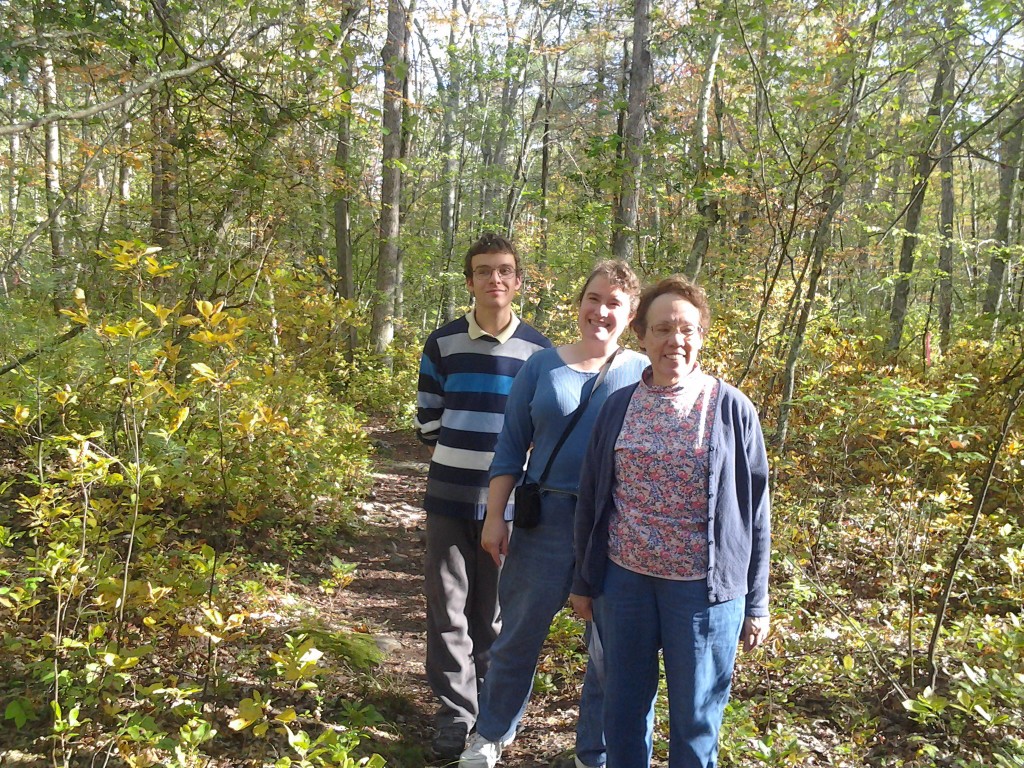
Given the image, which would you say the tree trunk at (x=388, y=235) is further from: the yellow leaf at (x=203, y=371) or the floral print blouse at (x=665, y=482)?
the floral print blouse at (x=665, y=482)

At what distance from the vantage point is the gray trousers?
3.12 m

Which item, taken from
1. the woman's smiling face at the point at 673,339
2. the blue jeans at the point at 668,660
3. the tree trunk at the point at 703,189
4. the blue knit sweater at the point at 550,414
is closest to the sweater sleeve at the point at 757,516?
the blue jeans at the point at 668,660

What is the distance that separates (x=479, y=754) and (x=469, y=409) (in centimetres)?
145

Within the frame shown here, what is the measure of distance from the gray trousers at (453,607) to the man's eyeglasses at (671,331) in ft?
4.23

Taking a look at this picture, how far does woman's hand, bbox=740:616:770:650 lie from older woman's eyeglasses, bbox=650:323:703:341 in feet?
3.30

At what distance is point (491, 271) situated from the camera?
3.12 m

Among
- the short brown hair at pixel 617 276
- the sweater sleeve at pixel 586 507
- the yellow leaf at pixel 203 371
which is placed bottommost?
the sweater sleeve at pixel 586 507

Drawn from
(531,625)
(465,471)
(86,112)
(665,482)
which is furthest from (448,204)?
(665,482)

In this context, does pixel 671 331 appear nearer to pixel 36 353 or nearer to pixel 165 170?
pixel 36 353

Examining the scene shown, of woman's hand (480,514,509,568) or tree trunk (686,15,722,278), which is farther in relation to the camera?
tree trunk (686,15,722,278)

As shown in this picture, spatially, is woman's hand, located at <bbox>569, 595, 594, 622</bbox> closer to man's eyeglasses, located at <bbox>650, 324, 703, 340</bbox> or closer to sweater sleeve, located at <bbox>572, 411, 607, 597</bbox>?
sweater sleeve, located at <bbox>572, 411, 607, 597</bbox>

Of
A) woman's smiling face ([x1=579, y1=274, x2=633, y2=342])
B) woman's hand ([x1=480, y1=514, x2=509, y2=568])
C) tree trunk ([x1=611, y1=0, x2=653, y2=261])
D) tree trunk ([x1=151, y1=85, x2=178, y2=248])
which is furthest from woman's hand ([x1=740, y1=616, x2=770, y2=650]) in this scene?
tree trunk ([x1=611, y1=0, x2=653, y2=261])

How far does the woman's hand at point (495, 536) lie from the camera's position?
2.93m

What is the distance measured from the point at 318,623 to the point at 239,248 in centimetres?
298
